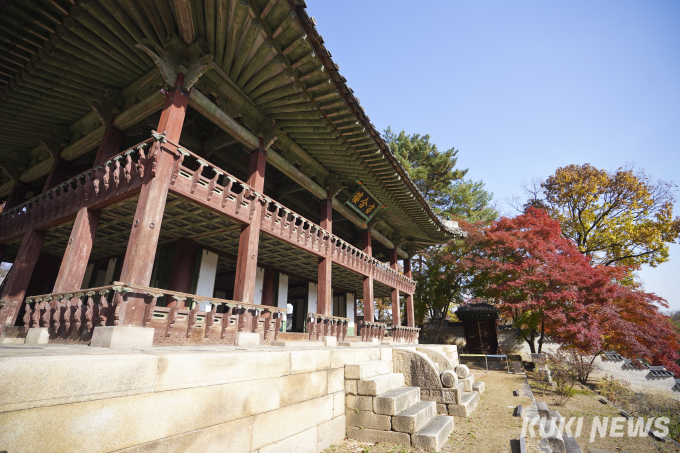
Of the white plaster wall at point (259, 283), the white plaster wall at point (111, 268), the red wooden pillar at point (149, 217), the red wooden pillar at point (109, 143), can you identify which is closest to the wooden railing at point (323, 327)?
the white plaster wall at point (259, 283)

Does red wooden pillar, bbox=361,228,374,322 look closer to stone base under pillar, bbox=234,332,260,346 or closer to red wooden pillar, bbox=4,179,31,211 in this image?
stone base under pillar, bbox=234,332,260,346

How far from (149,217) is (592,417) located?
401 inches

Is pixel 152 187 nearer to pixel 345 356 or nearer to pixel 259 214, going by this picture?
pixel 259 214

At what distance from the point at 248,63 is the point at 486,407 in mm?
9057

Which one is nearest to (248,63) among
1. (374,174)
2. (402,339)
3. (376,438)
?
(374,174)

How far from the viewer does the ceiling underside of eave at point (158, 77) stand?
534 cm

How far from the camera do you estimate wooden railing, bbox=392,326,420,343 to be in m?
13.4

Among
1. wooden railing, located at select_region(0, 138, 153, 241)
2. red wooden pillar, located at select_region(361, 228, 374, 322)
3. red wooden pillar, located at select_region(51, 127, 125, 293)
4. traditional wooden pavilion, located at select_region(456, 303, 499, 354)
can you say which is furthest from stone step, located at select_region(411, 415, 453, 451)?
traditional wooden pavilion, located at select_region(456, 303, 499, 354)

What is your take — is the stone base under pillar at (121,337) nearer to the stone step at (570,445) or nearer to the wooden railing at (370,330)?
the stone step at (570,445)

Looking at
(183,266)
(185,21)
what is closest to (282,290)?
(183,266)

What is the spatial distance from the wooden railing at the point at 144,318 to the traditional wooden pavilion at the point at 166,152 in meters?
0.03

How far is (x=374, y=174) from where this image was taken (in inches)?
387

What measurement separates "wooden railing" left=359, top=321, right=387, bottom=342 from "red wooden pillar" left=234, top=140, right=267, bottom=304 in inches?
206

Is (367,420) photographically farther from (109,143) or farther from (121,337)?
(109,143)
